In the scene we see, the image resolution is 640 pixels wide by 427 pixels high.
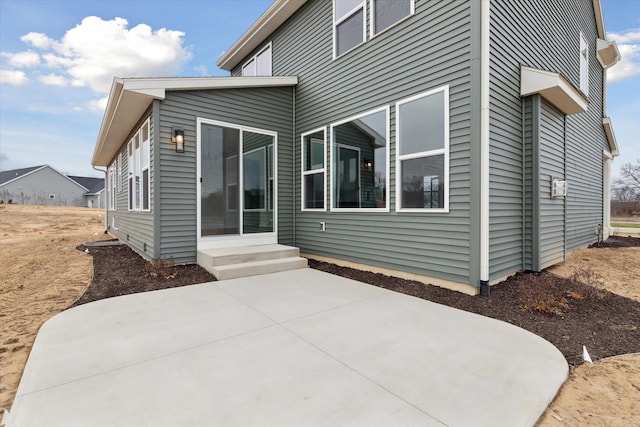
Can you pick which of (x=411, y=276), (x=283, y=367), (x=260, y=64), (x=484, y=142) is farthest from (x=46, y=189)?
(x=484, y=142)

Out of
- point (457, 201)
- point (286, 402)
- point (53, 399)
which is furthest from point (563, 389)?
point (53, 399)

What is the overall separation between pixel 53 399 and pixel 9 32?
1623 cm

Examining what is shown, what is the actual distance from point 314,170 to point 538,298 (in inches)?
169

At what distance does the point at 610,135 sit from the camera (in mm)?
8633

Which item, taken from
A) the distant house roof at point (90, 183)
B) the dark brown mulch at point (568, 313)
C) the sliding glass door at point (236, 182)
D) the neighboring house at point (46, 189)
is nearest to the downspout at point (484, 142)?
the dark brown mulch at point (568, 313)

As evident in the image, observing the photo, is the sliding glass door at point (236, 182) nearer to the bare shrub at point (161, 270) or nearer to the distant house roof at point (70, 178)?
the bare shrub at point (161, 270)

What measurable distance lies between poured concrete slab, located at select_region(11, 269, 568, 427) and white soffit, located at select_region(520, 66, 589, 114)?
11.7ft

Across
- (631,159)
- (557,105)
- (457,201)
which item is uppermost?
(631,159)

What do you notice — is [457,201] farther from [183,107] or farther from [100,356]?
[183,107]

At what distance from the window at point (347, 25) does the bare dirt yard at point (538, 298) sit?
4280 mm

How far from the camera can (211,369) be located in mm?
2084

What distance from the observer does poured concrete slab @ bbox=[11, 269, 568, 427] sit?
5.37ft

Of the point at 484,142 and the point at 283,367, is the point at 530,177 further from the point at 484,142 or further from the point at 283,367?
the point at 283,367

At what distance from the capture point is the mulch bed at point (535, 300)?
2.69 m
